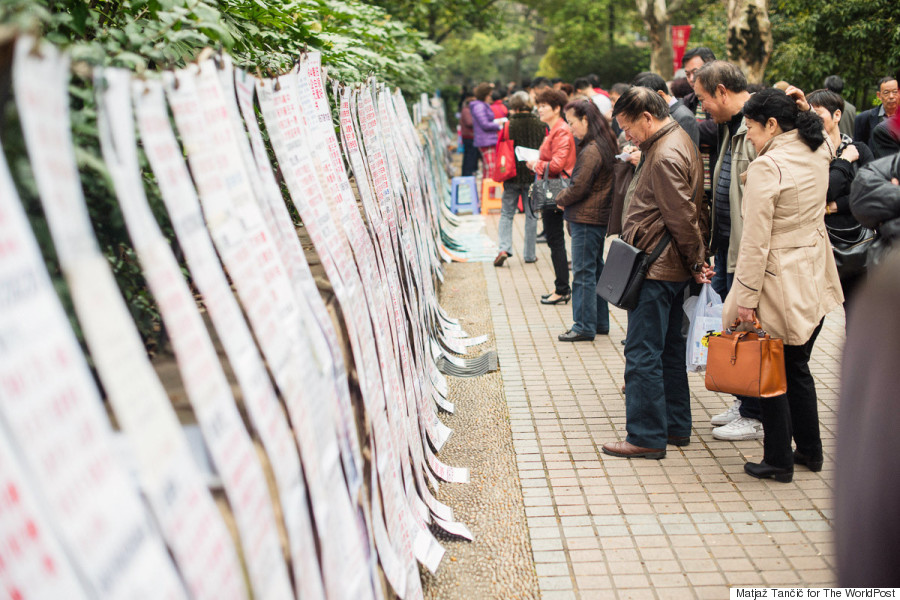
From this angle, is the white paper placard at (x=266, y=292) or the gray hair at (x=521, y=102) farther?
the gray hair at (x=521, y=102)

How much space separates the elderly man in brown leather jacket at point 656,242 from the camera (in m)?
4.18

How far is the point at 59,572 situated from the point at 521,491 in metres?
3.18

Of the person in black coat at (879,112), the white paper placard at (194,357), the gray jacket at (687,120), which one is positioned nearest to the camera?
the white paper placard at (194,357)

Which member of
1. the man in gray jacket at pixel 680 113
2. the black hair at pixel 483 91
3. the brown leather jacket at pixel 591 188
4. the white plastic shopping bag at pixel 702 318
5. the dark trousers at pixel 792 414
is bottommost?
the dark trousers at pixel 792 414

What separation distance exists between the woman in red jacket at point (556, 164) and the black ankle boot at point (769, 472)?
3.64 meters

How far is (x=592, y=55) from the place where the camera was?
35281 millimetres

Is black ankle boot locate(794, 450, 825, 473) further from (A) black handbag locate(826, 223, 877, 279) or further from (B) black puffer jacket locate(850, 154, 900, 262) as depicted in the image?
(B) black puffer jacket locate(850, 154, 900, 262)

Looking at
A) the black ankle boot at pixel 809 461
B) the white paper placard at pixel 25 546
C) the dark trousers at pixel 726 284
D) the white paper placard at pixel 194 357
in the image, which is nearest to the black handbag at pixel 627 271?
the dark trousers at pixel 726 284

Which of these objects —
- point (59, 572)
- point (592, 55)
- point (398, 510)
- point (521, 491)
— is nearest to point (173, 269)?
point (59, 572)

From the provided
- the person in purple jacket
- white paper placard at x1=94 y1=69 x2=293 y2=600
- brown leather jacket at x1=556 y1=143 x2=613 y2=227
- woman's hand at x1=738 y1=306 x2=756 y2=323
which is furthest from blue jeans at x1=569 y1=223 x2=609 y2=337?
the person in purple jacket

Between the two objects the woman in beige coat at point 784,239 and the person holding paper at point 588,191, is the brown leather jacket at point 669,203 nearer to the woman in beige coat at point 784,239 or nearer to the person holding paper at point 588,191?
the woman in beige coat at point 784,239

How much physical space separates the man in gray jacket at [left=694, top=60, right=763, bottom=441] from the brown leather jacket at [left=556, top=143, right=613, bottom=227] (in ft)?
4.73

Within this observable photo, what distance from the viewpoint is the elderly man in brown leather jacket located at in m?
4.18

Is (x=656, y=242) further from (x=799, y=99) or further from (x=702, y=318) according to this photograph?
(x=799, y=99)
